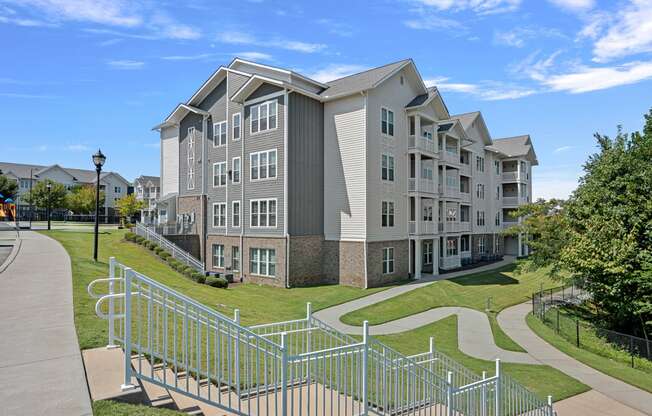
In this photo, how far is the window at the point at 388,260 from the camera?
25.8 m

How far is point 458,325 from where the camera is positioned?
1783cm

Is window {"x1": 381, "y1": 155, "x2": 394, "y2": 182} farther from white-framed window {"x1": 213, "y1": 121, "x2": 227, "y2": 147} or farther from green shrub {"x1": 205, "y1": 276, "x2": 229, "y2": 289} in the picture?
white-framed window {"x1": 213, "y1": 121, "x2": 227, "y2": 147}

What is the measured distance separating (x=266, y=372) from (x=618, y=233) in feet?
60.9

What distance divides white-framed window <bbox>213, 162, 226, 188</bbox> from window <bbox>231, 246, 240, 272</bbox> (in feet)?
16.7

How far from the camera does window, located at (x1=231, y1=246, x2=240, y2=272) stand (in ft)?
Answer: 91.0

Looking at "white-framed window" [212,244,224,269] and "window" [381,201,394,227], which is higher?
"window" [381,201,394,227]

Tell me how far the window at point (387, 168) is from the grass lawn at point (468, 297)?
293 inches

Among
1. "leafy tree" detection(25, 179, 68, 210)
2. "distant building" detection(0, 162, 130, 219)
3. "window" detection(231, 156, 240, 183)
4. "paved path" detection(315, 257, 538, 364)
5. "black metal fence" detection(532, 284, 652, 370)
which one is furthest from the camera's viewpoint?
"distant building" detection(0, 162, 130, 219)

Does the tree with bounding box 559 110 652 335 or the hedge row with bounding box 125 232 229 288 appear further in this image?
the hedge row with bounding box 125 232 229 288

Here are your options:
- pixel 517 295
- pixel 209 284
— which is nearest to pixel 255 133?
pixel 209 284

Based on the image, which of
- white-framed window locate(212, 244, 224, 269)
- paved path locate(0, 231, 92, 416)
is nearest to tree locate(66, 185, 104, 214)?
white-framed window locate(212, 244, 224, 269)

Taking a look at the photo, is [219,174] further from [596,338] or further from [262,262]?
[596,338]

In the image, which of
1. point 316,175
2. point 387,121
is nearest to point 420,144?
point 387,121

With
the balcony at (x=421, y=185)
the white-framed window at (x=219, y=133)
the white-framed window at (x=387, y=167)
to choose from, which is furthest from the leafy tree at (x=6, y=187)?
the balcony at (x=421, y=185)
